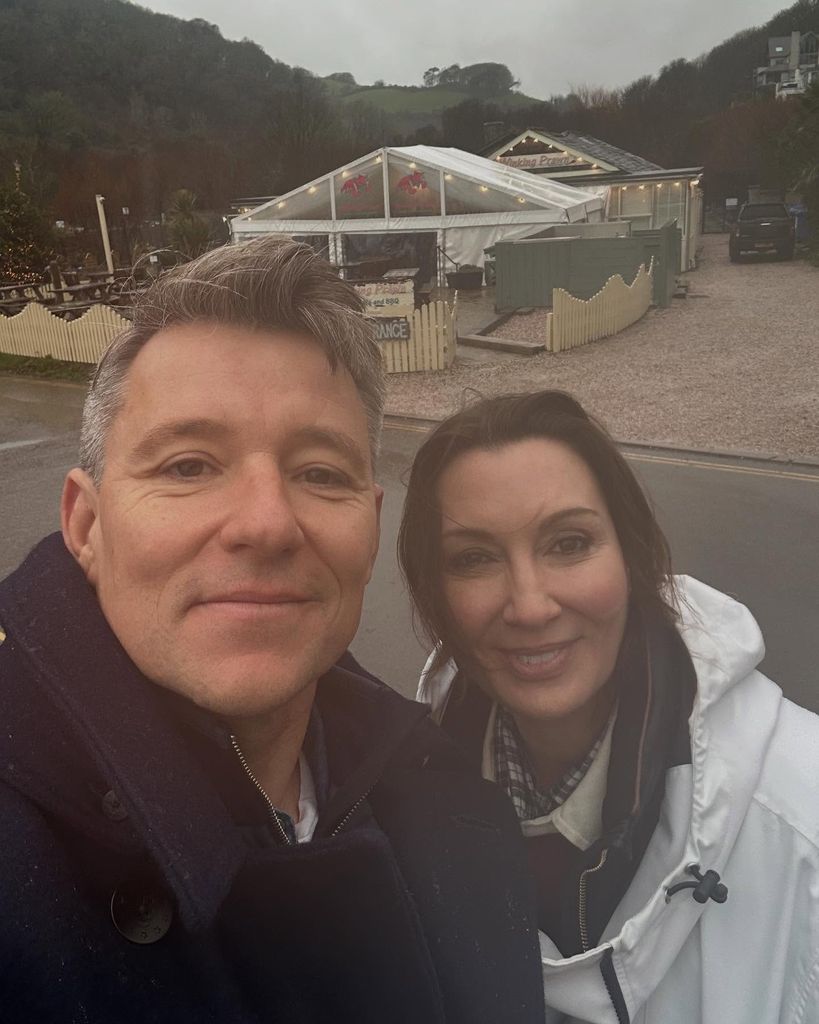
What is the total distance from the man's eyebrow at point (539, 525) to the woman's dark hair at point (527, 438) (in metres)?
0.05

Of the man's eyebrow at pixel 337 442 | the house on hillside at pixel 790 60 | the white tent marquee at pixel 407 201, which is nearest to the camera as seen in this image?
the man's eyebrow at pixel 337 442

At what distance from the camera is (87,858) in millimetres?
1047

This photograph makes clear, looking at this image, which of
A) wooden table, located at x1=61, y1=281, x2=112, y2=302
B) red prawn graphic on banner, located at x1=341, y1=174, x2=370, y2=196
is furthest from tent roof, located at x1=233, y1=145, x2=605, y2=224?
wooden table, located at x1=61, y1=281, x2=112, y2=302

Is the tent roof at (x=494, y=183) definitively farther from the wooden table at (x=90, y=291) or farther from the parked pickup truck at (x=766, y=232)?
the parked pickup truck at (x=766, y=232)

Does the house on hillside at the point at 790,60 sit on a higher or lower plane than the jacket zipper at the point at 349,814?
higher

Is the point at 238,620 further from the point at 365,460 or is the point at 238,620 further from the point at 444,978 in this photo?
the point at 444,978

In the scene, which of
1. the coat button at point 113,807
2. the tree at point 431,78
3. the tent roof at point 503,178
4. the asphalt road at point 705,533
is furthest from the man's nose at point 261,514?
the tree at point 431,78

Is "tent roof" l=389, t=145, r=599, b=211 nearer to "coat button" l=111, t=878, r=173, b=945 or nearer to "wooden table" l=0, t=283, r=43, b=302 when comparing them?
"wooden table" l=0, t=283, r=43, b=302

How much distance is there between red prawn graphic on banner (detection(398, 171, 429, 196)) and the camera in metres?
17.5

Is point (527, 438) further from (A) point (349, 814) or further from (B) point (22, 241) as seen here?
(B) point (22, 241)

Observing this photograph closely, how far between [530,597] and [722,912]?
27.9 inches

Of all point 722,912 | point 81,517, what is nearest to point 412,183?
point 81,517

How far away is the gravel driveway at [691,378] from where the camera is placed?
8.65 meters

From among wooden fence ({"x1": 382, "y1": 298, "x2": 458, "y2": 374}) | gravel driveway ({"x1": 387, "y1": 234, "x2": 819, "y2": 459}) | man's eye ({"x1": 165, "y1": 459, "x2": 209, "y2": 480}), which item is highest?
man's eye ({"x1": 165, "y1": 459, "x2": 209, "y2": 480})
